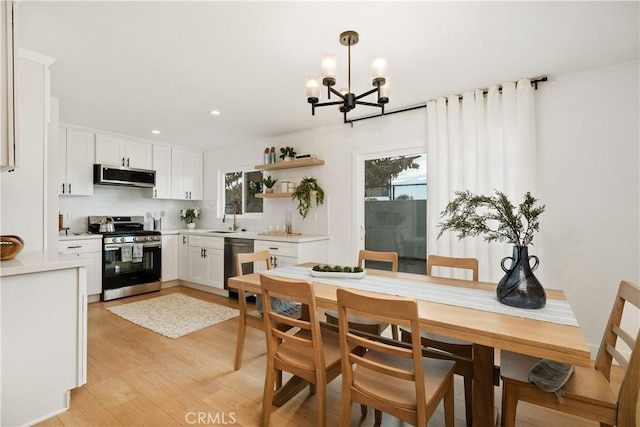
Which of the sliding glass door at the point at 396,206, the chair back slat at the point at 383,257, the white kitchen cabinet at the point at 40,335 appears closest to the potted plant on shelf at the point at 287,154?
the sliding glass door at the point at 396,206

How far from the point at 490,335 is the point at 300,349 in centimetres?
100

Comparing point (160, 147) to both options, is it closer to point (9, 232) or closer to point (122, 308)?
point (122, 308)

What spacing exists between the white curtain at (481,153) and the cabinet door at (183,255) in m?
3.86

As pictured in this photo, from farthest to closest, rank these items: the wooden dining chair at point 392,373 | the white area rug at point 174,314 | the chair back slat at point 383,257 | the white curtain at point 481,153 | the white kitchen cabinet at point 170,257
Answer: the white kitchen cabinet at point 170,257 → the white area rug at point 174,314 → the white curtain at point 481,153 → the chair back slat at point 383,257 → the wooden dining chair at point 392,373

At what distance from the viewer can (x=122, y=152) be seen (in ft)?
15.3

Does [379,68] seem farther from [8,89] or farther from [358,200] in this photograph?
[358,200]

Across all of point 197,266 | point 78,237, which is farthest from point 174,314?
point 78,237

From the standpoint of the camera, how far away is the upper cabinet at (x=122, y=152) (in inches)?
175

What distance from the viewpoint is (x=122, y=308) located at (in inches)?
152

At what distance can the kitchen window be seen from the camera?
507 cm

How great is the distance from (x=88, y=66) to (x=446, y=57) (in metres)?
2.90

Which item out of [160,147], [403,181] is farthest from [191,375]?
[160,147]

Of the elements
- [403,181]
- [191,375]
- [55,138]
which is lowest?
[191,375]

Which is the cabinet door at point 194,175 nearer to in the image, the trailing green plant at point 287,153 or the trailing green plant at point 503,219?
the trailing green plant at point 287,153
